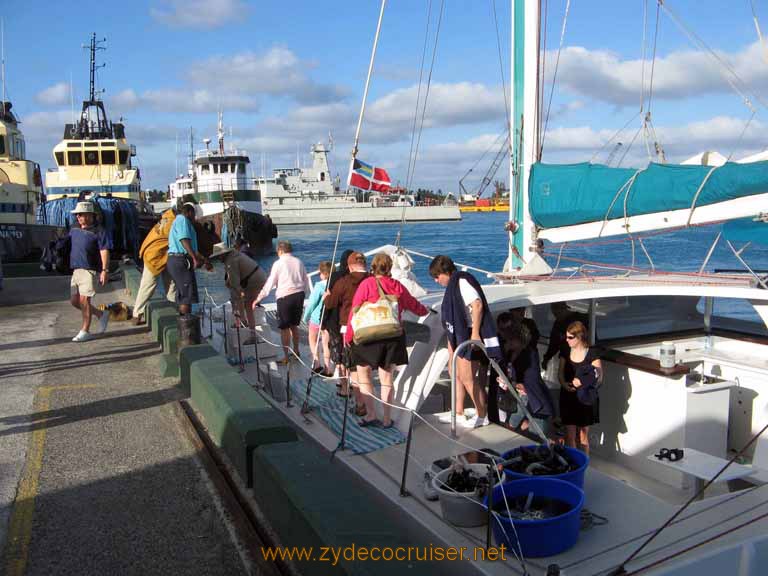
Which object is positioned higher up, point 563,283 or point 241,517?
point 563,283

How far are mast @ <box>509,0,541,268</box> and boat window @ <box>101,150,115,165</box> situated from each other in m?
35.4

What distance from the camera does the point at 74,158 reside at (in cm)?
3869

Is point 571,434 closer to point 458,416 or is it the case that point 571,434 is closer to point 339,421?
point 458,416

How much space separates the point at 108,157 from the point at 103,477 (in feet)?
123

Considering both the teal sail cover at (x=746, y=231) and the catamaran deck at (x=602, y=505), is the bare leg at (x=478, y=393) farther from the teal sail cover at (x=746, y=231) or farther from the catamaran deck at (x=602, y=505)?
the teal sail cover at (x=746, y=231)

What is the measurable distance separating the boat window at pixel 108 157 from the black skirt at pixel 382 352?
123 ft

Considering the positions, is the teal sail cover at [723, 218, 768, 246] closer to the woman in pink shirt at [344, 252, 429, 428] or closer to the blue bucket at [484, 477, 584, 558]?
the woman in pink shirt at [344, 252, 429, 428]

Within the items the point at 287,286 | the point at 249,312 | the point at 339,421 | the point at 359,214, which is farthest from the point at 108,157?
the point at 359,214

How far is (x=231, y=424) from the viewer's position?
5.07 m

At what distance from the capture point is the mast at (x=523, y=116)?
25.4 feet

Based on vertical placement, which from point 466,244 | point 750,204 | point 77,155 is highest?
point 77,155

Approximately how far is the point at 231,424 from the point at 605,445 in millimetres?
3318

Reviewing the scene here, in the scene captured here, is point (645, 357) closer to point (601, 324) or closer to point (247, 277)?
point (601, 324)

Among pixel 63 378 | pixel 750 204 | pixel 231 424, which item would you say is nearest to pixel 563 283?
pixel 750 204
